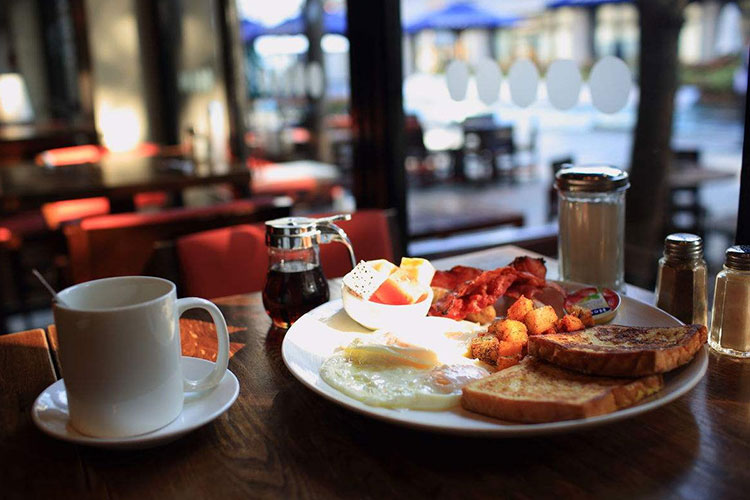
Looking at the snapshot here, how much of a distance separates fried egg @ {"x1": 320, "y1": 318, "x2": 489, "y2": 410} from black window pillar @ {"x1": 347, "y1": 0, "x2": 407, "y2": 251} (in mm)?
1555

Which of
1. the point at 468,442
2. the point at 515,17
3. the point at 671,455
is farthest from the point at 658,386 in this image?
the point at 515,17

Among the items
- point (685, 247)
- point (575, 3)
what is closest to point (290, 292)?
point (685, 247)

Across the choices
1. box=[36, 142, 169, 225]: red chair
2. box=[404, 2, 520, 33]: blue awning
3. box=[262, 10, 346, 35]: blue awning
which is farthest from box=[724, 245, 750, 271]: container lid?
box=[262, 10, 346, 35]: blue awning

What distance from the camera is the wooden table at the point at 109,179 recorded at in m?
2.95

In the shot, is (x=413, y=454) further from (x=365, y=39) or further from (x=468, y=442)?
(x=365, y=39)

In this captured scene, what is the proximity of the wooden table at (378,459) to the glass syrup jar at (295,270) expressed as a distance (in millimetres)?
284

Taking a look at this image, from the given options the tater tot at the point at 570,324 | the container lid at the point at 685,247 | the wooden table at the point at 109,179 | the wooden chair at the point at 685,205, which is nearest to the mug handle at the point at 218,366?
the tater tot at the point at 570,324

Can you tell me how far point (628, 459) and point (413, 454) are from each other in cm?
24

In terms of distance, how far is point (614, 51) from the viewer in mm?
2039

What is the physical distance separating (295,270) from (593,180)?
0.59 meters

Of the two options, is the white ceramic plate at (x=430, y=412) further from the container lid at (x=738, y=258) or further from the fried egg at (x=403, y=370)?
the container lid at (x=738, y=258)

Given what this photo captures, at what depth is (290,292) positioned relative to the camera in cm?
122

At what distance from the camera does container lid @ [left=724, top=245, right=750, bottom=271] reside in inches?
40.6

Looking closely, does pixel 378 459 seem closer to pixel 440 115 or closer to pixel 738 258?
pixel 738 258
